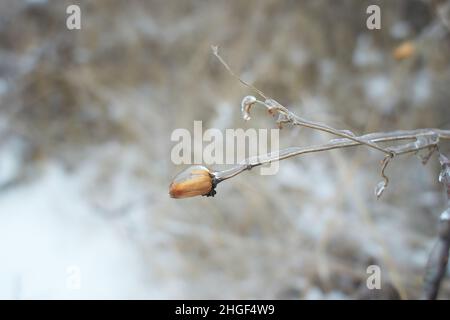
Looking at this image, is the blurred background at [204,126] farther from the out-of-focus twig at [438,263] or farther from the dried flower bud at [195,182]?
the dried flower bud at [195,182]

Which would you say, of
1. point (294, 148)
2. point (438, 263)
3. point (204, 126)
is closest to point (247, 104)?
point (294, 148)

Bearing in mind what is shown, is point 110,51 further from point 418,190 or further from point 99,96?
point 418,190

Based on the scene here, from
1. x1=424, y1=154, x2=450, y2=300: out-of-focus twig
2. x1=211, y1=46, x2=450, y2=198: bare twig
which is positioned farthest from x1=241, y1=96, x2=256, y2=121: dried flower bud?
x1=424, y1=154, x2=450, y2=300: out-of-focus twig

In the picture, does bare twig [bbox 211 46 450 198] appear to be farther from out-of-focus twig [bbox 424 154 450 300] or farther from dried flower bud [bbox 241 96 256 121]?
out-of-focus twig [bbox 424 154 450 300]

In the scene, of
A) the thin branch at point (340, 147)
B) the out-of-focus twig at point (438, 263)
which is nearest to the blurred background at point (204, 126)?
the out-of-focus twig at point (438, 263)
